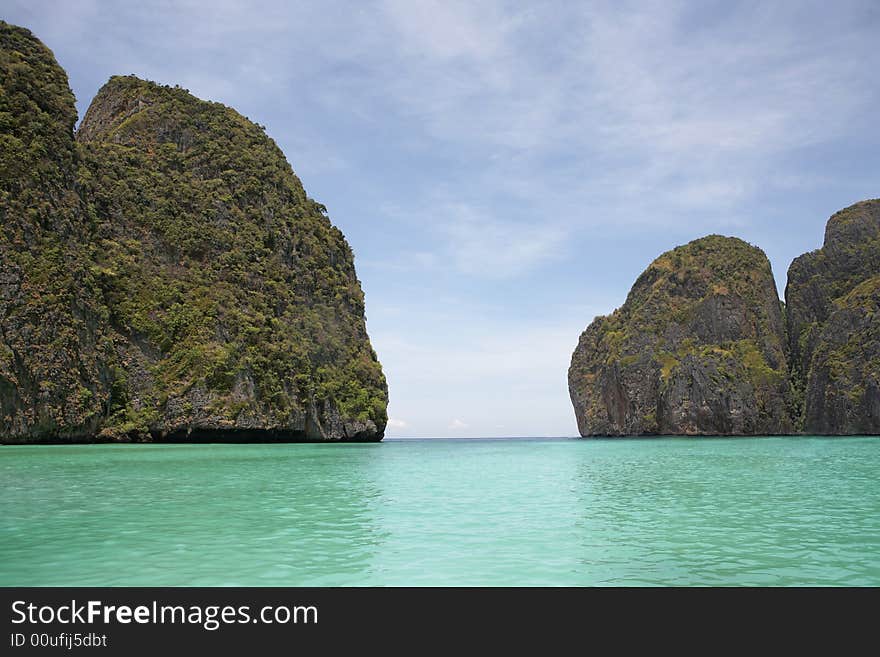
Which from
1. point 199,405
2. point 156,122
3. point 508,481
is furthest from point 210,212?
point 508,481

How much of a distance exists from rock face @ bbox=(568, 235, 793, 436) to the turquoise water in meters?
79.0

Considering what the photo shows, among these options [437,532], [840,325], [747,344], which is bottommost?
[437,532]

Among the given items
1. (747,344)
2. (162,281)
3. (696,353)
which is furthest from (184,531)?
(747,344)

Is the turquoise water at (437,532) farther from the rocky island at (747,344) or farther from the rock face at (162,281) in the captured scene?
the rocky island at (747,344)

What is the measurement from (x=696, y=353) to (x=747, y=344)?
787 cm

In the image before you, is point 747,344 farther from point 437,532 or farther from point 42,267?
point 437,532

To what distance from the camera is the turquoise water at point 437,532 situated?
7.68 meters

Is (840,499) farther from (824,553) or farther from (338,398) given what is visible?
(338,398)

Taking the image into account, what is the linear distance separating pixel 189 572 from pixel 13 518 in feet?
18.2

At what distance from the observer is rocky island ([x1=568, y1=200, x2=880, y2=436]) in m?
82.6

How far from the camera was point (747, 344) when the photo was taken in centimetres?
10106

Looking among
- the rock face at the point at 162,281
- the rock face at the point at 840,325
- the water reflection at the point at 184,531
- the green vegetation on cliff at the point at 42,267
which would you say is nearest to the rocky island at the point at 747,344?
the rock face at the point at 840,325

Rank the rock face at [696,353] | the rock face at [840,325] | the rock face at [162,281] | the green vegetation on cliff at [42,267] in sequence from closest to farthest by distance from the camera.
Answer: the green vegetation on cliff at [42,267] → the rock face at [162,281] → the rock face at [840,325] → the rock face at [696,353]

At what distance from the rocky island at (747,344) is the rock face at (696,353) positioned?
0.17 metres
